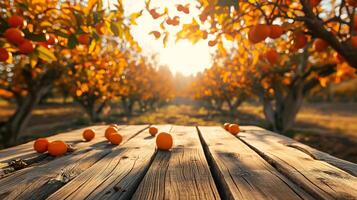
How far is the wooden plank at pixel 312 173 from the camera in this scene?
1320 millimetres

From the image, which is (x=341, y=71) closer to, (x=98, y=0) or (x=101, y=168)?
(x=98, y=0)

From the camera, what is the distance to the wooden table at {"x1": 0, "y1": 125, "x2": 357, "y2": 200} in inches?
51.1

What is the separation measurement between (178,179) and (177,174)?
0.10m

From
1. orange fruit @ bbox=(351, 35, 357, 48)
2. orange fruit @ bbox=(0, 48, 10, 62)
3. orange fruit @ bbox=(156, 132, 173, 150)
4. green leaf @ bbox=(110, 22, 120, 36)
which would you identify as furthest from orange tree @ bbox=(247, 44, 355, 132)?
orange fruit @ bbox=(0, 48, 10, 62)

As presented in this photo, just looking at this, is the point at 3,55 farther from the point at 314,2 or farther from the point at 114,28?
the point at 314,2

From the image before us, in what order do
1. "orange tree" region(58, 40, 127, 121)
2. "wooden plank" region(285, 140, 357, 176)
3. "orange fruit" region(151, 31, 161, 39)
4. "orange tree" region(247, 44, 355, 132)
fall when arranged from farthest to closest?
"orange tree" region(247, 44, 355, 132), "orange tree" region(58, 40, 127, 121), "orange fruit" region(151, 31, 161, 39), "wooden plank" region(285, 140, 357, 176)

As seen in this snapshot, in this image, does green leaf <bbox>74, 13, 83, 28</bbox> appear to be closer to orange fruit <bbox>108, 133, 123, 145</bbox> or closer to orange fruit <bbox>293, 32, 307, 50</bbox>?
orange fruit <bbox>108, 133, 123, 145</bbox>

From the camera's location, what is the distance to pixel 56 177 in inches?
60.3

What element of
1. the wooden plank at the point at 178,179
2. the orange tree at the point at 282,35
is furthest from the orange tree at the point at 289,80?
the wooden plank at the point at 178,179

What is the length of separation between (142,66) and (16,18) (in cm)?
2319

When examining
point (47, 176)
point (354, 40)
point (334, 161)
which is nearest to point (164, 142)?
point (47, 176)

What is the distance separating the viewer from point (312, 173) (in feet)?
5.29

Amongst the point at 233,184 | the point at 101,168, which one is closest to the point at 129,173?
the point at 101,168

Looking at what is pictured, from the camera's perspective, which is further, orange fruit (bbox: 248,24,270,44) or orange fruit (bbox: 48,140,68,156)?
orange fruit (bbox: 248,24,270,44)
